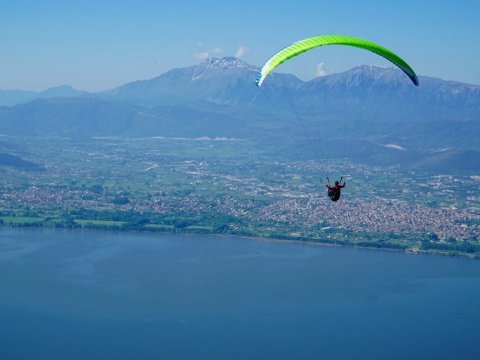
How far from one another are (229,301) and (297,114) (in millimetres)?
40119

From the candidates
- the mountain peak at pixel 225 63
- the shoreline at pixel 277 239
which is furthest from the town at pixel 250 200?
the mountain peak at pixel 225 63

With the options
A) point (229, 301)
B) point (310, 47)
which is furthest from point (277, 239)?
point (310, 47)

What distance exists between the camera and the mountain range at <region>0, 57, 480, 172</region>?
77.4 metres

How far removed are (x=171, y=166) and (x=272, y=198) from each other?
1787cm

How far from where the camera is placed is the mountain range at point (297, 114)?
77.4 m

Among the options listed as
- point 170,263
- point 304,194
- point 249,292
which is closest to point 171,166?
point 304,194

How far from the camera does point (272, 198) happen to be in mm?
46656

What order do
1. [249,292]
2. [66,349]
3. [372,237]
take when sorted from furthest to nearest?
[372,237] < [249,292] < [66,349]

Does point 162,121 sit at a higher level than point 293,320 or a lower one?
higher

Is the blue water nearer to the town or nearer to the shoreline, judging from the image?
the shoreline

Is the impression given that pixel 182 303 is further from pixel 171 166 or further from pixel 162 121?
pixel 162 121

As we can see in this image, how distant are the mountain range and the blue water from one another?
17.2 metres

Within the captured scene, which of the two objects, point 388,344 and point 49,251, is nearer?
point 388,344

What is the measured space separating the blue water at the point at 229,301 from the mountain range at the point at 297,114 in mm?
17229
